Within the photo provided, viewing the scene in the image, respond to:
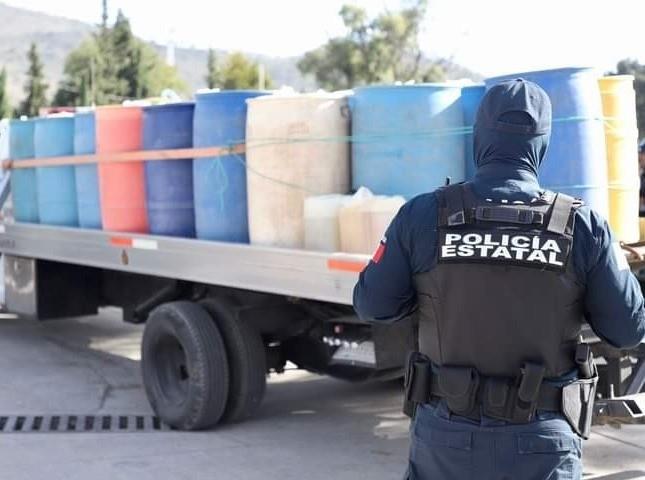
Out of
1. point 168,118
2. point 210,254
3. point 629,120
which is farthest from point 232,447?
point 629,120

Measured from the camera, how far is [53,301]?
816 cm

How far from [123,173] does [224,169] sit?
1153 millimetres

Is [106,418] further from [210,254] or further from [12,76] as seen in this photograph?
[12,76]

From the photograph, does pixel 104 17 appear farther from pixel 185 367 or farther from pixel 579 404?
pixel 579 404

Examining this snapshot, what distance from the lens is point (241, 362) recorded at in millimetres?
5754

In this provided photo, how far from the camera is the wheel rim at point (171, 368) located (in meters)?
6.05

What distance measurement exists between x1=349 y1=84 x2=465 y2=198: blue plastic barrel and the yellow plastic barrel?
70 cm

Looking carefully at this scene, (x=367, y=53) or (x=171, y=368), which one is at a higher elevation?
(x=367, y=53)

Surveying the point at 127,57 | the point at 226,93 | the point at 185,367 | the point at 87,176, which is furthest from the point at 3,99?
the point at 226,93

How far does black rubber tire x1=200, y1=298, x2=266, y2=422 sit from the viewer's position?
577 cm

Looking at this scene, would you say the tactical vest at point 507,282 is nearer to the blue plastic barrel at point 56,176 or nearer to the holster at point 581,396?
the holster at point 581,396

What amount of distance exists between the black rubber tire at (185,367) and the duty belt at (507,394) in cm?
310

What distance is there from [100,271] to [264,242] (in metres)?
3.32

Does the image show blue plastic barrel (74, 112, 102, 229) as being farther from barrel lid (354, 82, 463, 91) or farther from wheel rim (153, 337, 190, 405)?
barrel lid (354, 82, 463, 91)
